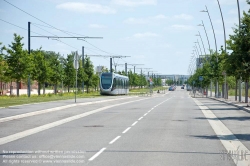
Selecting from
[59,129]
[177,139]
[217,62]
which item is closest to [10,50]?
[217,62]

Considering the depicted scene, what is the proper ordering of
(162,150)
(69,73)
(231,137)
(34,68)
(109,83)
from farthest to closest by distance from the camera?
(69,73) < (109,83) < (34,68) < (231,137) < (162,150)

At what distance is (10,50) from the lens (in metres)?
58.8

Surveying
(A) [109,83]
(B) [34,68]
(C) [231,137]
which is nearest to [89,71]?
(A) [109,83]

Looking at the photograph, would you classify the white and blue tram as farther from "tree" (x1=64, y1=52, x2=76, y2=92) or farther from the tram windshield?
"tree" (x1=64, y1=52, x2=76, y2=92)

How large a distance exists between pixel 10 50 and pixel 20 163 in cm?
5048

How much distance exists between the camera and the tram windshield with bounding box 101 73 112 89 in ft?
232

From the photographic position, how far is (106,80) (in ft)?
233

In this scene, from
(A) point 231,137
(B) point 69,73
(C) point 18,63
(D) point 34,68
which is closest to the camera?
(A) point 231,137

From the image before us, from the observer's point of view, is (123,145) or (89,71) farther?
(89,71)

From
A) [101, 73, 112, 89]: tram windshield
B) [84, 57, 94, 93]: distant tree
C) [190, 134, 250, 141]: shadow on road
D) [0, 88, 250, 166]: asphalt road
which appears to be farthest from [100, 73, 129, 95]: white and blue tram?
[190, 134, 250, 141]: shadow on road

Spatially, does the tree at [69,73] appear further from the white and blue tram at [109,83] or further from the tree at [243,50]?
the tree at [243,50]

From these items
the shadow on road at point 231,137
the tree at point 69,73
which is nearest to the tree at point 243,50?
the shadow on road at point 231,137

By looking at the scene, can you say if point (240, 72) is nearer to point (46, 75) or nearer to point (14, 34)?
point (14, 34)

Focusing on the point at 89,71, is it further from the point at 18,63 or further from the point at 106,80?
the point at 18,63
